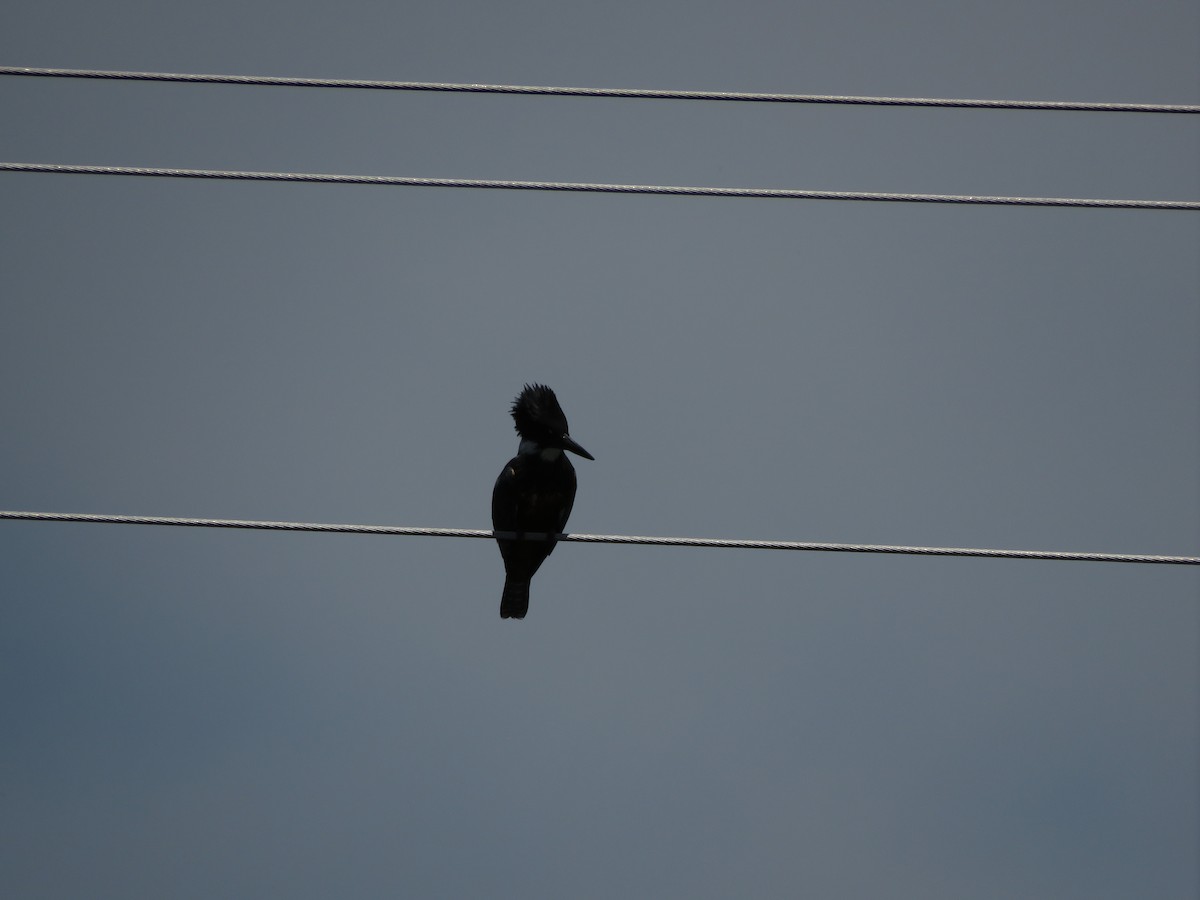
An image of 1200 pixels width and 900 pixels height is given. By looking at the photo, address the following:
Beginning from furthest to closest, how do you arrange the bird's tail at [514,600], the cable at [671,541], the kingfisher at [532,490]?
1. the bird's tail at [514,600]
2. the kingfisher at [532,490]
3. the cable at [671,541]

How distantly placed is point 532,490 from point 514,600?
87 centimetres

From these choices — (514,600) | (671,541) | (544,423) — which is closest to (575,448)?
(544,423)

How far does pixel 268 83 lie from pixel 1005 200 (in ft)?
9.20

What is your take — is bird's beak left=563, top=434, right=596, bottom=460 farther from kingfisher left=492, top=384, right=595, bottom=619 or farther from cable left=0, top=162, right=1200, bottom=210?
cable left=0, top=162, right=1200, bottom=210

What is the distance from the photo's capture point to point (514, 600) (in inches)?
333

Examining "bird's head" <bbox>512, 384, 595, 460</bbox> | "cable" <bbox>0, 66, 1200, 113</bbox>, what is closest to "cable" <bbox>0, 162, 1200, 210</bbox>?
"cable" <bbox>0, 66, 1200, 113</bbox>

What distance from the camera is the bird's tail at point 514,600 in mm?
8445

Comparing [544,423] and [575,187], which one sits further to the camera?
[544,423]

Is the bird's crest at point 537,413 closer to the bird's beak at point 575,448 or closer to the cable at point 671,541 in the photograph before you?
the bird's beak at point 575,448

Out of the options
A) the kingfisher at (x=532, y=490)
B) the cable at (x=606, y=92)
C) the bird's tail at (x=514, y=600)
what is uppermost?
the cable at (x=606, y=92)

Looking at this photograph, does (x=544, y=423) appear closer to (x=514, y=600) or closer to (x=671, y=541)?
(x=514, y=600)

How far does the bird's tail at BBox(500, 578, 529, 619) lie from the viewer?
8445 millimetres

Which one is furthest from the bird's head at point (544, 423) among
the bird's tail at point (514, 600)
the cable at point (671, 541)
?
Result: the cable at point (671, 541)

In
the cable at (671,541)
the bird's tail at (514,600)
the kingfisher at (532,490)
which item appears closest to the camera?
the cable at (671,541)
